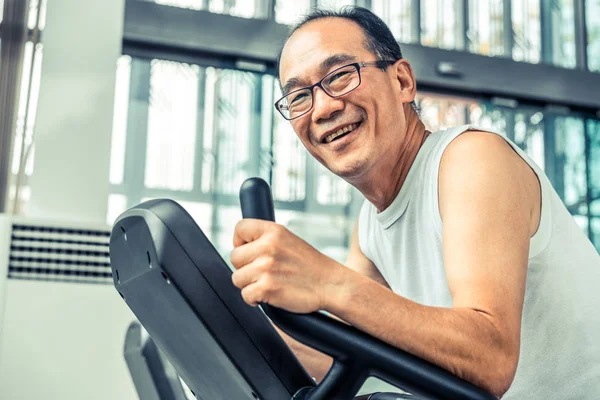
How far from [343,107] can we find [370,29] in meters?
0.20

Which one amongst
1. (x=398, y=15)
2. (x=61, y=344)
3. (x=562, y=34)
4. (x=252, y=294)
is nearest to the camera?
(x=252, y=294)

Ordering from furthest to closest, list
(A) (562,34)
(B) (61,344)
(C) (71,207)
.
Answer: (A) (562,34)
(C) (71,207)
(B) (61,344)

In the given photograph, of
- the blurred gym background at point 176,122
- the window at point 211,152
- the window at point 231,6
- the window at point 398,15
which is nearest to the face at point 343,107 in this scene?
the blurred gym background at point 176,122

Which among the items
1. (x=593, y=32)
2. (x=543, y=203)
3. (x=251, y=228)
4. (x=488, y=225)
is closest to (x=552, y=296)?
(x=543, y=203)

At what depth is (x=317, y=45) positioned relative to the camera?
3.83 ft

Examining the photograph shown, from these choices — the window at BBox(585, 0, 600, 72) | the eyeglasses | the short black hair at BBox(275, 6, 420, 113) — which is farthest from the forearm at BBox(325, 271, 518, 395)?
the window at BBox(585, 0, 600, 72)

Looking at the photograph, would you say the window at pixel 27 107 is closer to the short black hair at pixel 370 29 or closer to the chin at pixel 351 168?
the short black hair at pixel 370 29

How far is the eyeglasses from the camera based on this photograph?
114cm

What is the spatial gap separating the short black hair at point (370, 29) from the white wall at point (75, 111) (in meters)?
1.72

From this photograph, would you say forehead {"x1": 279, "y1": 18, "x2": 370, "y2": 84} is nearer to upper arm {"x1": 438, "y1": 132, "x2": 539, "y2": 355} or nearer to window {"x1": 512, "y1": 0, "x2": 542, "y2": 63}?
upper arm {"x1": 438, "y1": 132, "x2": 539, "y2": 355}

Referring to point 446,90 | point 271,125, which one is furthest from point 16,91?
point 446,90

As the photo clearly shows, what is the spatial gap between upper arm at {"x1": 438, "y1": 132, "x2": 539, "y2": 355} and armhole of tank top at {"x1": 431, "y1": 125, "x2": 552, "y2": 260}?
19 mm

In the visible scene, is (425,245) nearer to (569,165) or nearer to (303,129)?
(303,129)

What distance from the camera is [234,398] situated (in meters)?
0.71
